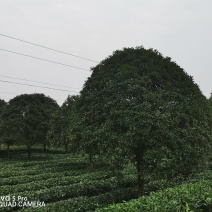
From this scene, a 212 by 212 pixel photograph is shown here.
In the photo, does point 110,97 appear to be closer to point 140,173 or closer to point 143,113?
point 143,113

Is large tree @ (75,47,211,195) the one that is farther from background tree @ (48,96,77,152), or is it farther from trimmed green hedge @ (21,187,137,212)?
Answer: background tree @ (48,96,77,152)

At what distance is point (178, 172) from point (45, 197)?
677cm

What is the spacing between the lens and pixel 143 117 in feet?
37.6

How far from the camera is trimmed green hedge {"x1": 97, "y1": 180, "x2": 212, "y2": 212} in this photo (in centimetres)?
701

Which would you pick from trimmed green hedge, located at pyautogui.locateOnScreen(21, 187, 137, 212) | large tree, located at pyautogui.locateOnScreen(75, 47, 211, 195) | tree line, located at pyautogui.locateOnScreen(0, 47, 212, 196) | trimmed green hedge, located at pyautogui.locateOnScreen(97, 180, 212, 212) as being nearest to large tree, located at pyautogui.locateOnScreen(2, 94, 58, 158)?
tree line, located at pyautogui.locateOnScreen(0, 47, 212, 196)

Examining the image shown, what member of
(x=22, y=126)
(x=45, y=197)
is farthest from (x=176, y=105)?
(x=22, y=126)

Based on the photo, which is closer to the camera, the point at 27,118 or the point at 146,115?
the point at 146,115

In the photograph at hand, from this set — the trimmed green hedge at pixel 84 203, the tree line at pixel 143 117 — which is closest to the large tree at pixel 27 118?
the tree line at pixel 143 117

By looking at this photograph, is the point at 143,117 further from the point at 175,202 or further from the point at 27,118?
the point at 27,118

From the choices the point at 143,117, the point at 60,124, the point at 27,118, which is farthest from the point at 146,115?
the point at 27,118

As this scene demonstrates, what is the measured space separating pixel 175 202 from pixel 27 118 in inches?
1202

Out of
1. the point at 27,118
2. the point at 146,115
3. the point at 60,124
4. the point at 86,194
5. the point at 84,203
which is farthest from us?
the point at 27,118

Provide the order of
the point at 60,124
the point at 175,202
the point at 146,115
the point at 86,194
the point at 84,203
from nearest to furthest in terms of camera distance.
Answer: the point at 175,202 < the point at 146,115 < the point at 84,203 < the point at 86,194 < the point at 60,124

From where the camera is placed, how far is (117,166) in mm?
12039
